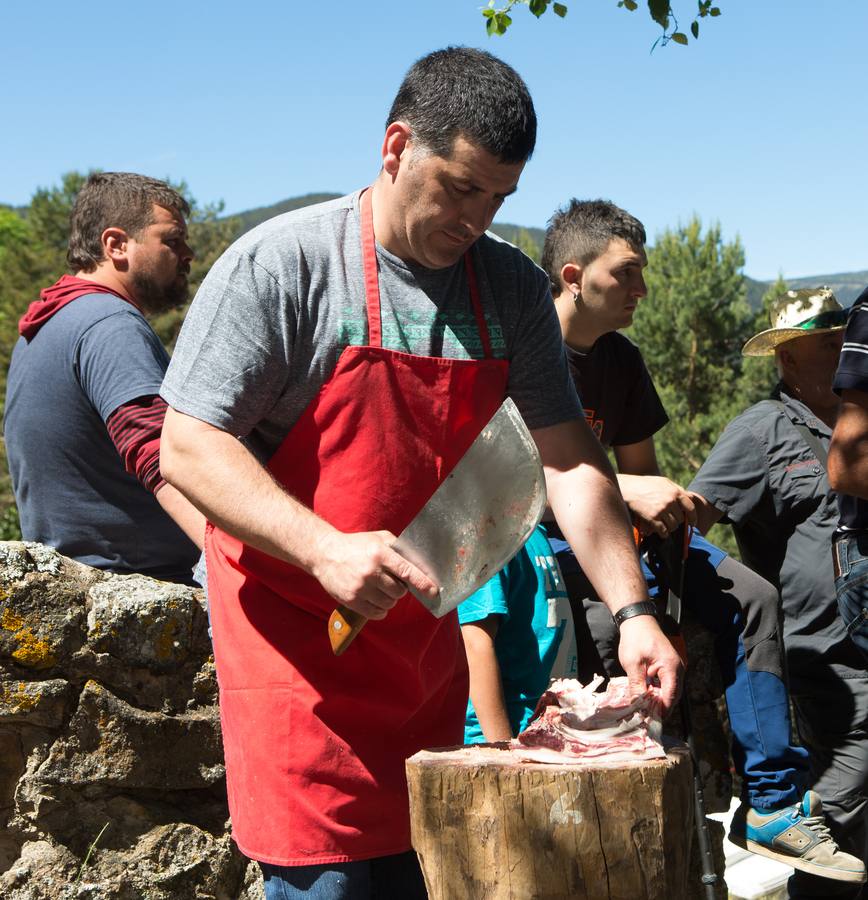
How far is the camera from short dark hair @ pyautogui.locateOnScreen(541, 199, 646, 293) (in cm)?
404

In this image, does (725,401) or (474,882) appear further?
(725,401)

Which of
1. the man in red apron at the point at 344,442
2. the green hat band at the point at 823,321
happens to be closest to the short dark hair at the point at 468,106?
the man in red apron at the point at 344,442

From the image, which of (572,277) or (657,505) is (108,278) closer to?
(572,277)

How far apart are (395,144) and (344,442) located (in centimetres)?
59

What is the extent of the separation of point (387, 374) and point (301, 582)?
44 cm

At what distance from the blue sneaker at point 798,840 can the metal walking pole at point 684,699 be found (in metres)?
0.14

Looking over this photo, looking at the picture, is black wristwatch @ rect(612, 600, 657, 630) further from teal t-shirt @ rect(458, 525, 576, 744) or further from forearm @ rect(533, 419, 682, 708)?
teal t-shirt @ rect(458, 525, 576, 744)

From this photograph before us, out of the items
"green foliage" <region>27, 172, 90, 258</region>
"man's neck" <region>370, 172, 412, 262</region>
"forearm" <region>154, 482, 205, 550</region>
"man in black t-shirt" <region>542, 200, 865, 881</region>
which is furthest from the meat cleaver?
"green foliage" <region>27, 172, 90, 258</region>

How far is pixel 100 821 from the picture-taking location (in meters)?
2.84

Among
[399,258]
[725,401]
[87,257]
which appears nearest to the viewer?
[399,258]

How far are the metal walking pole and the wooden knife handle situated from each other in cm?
139

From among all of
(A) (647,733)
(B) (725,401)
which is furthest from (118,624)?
(B) (725,401)

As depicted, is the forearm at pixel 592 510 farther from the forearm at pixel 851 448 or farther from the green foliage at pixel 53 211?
the green foliage at pixel 53 211

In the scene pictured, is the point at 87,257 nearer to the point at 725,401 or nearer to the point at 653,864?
the point at 653,864
